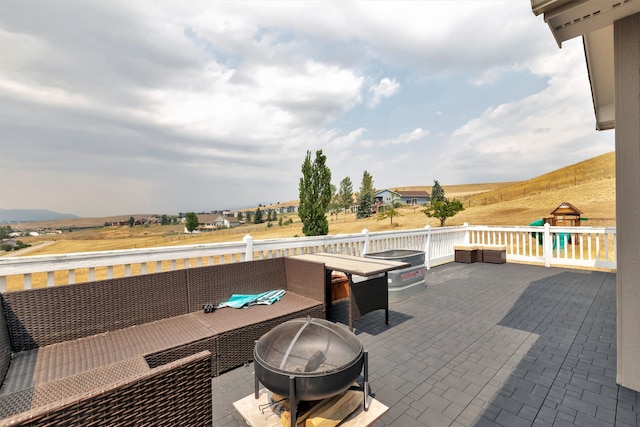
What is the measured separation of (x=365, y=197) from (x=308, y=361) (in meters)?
47.6

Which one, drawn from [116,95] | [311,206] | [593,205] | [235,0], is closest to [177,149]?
[116,95]

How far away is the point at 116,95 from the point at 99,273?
61.3 ft

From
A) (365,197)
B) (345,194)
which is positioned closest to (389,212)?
(365,197)

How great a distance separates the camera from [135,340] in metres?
2.21

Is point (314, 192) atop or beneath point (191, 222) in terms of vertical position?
atop

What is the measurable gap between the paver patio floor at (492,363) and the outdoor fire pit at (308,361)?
710mm

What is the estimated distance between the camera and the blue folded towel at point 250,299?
2.99 metres

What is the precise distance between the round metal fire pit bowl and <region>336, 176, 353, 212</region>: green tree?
177 ft

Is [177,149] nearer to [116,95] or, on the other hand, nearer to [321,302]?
[116,95]

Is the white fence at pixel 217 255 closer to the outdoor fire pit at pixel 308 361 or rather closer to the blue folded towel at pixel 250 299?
the blue folded towel at pixel 250 299

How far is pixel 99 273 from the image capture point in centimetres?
300

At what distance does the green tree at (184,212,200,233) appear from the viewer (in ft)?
188

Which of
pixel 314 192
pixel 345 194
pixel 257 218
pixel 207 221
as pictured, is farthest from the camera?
pixel 207 221

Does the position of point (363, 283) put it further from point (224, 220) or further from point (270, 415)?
point (224, 220)
